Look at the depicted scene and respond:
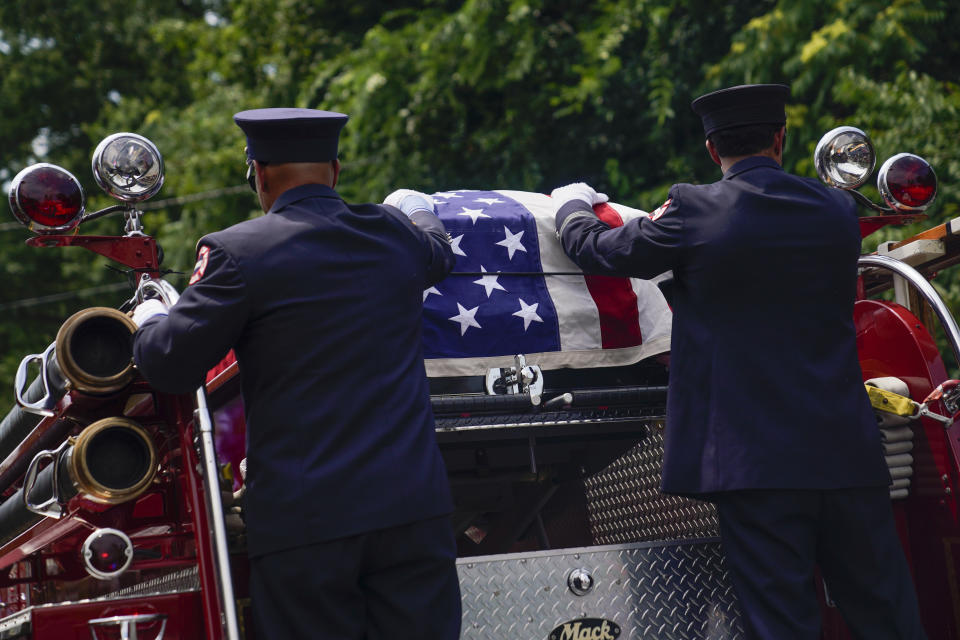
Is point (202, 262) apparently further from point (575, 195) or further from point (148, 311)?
point (575, 195)

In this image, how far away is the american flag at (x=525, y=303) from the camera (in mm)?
3461

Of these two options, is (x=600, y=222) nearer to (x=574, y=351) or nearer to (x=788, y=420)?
(x=574, y=351)

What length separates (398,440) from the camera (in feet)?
8.46

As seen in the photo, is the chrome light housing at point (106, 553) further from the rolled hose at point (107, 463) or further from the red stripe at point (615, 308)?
the red stripe at point (615, 308)

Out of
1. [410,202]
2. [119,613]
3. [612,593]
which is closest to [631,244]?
[410,202]

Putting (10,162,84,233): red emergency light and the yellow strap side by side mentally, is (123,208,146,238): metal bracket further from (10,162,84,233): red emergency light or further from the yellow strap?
the yellow strap

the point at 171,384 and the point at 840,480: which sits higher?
the point at 171,384

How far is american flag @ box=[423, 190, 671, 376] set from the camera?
346 centimetres

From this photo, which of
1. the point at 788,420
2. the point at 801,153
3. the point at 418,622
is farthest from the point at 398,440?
the point at 801,153

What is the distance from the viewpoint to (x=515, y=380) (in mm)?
3439

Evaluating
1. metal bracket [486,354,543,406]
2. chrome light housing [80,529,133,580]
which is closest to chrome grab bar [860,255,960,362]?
metal bracket [486,354,543,406]

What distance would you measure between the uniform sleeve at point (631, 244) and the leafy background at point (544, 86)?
4.71m

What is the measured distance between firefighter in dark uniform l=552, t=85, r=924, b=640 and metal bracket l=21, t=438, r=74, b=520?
1.57 metres

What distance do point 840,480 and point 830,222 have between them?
2.28ft
